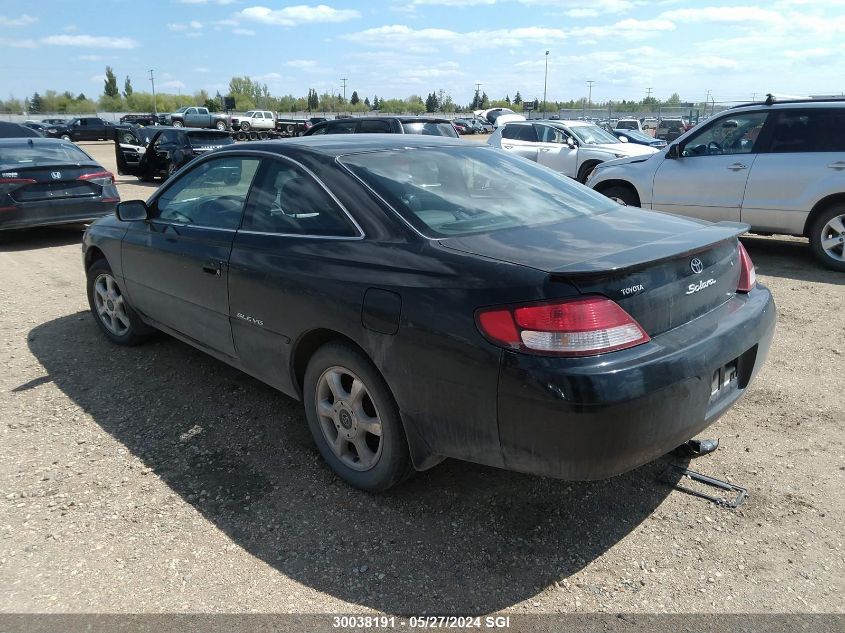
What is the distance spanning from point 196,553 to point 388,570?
0.83 metres

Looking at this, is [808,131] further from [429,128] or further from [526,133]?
[526,133]

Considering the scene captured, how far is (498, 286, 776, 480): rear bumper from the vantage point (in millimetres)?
2246

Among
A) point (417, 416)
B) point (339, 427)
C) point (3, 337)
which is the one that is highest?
point (417, 416)

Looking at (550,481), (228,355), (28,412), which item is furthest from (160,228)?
(550,481)

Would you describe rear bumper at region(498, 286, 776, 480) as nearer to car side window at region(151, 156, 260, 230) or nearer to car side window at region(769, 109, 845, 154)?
car side window at region(151, 156, 260, 230)

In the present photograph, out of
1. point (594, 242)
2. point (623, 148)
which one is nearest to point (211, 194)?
Answer: point (594, 242)

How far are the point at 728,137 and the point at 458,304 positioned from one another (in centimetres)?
694

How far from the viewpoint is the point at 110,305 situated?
5.11 metres

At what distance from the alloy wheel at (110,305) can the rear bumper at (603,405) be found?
12.1 feet

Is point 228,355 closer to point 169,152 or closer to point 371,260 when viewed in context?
point 371,260

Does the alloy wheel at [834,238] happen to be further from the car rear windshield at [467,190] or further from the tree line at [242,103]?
the tree line at [242,103]

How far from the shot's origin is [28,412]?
405 centimetres

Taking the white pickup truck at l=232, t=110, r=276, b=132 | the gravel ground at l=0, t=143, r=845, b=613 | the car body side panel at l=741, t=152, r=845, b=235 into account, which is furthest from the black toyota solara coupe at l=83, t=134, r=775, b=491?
the white pickup truck at l=232, t=110, r=276, b=132

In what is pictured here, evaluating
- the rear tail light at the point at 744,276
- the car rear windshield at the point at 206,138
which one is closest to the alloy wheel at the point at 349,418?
the rear tail light at the point at 744,276
